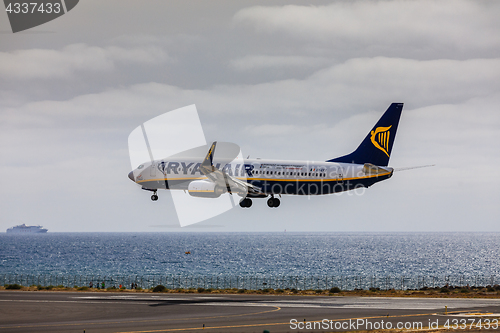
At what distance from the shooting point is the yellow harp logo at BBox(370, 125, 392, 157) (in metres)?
66.9

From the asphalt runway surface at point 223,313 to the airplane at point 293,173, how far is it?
539 inches

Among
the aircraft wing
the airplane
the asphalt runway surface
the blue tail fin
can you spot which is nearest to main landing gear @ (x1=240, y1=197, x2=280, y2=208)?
the airplane

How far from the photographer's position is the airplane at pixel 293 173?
63125mm

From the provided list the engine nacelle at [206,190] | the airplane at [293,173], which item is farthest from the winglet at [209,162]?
the engine nacelle at [206,190]

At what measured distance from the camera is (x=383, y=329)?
4425cm

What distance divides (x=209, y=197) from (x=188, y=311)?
48.8 ft

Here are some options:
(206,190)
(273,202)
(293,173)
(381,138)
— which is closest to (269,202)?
(273,202)

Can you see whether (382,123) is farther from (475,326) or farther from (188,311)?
(188,311)

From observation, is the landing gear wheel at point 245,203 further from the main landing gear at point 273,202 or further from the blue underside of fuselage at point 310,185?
the blue underside of fuselage at point 310,185

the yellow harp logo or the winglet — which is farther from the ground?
the yellow harp logo

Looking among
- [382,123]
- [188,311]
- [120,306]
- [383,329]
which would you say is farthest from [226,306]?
[382,123]

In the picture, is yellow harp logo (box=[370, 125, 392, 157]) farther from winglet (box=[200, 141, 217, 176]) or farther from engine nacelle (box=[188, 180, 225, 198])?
winglet (box=[200, 141, 217, 176])

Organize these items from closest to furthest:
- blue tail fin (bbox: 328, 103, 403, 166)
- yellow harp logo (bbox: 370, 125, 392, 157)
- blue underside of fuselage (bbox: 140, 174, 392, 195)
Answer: blue underside of fuselage (bbox: 140, 174, 392, 195)
blue tail fin (bbox: 328, 103, 403, 166)
yellow harp logo (bbox: 370, 125, 392, 157)

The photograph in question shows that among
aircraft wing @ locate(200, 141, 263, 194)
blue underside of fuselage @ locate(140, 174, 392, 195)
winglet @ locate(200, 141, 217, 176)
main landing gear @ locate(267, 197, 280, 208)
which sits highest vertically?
winglet @ locate(200, 141, 217, 176)
